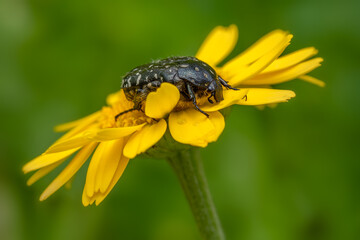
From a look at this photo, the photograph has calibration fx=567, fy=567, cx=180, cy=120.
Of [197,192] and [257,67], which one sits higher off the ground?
[257,67]

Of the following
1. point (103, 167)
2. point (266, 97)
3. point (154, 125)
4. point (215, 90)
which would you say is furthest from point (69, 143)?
point (266, 97)

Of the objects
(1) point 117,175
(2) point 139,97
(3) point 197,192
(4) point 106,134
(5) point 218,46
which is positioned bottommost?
(3) point 197,192

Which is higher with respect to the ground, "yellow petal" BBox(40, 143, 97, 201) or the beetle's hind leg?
the beetle's hind leg

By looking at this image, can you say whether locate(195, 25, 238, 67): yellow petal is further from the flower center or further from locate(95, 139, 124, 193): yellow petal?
locate(95, 139, 124, 193): yellow petal

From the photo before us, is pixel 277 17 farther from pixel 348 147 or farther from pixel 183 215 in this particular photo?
pixel 183 215

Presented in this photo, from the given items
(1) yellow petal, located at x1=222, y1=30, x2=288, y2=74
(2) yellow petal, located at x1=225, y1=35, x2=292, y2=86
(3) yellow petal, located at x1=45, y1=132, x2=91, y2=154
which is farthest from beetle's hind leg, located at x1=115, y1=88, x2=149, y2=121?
(1) yellow petal, located at x1=222, y1=30, x2=288, y2=74

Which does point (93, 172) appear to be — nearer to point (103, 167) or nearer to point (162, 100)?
point (103, 167)

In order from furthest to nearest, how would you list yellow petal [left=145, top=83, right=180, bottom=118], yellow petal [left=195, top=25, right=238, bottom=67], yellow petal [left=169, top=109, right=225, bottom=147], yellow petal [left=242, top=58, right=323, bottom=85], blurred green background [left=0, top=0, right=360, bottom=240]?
blurred green background [left=0, top=0, right=360, bottom=240], yellow petal [left=195, top=25, right=238, bottom=67], yellow petal [left=242, top=58, right=323, bottom=85], yellow petal [left=145, top=83, right=180, bottom=118], yellow petal [left=169, top=109, right=225, bottom=147]
